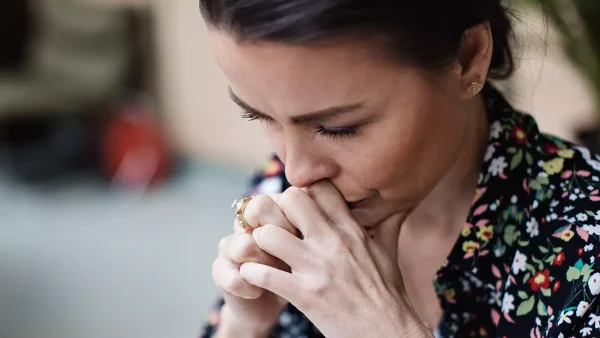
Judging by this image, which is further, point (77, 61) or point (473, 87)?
point (77, 61)

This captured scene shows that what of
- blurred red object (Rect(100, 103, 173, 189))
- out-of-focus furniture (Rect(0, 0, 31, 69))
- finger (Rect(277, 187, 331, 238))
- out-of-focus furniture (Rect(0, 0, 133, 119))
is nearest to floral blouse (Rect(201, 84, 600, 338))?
finger (Rect(277, 187, 331, 238))

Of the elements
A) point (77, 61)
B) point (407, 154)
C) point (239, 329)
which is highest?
point (407, 154)

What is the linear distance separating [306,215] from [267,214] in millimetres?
59

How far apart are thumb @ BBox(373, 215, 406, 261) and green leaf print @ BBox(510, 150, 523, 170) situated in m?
0.18

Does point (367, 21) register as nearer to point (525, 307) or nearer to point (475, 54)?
point (475, 54)

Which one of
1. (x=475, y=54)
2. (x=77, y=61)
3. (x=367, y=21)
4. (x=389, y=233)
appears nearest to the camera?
(x=367, y=21)

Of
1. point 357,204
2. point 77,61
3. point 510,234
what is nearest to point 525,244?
point 510,234

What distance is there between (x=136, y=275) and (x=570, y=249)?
7.32 ft

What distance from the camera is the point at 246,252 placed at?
97 centimetres

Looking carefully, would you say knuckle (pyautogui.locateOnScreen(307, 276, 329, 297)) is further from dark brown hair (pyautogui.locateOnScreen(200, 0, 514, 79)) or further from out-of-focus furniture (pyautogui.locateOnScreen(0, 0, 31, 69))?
out-of-focus furniture (pyautogui.locateOnScreen(0, 0, 31, 69))

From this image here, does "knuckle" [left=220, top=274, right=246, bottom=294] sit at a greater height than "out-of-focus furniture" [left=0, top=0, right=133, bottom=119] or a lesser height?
greater

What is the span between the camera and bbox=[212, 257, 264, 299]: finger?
980mm

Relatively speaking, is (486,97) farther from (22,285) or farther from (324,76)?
(22,285)

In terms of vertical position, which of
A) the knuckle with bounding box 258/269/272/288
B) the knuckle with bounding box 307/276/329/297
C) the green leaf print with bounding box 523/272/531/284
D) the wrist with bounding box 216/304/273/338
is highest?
the knuckle with bounding box 307/276/329/297
